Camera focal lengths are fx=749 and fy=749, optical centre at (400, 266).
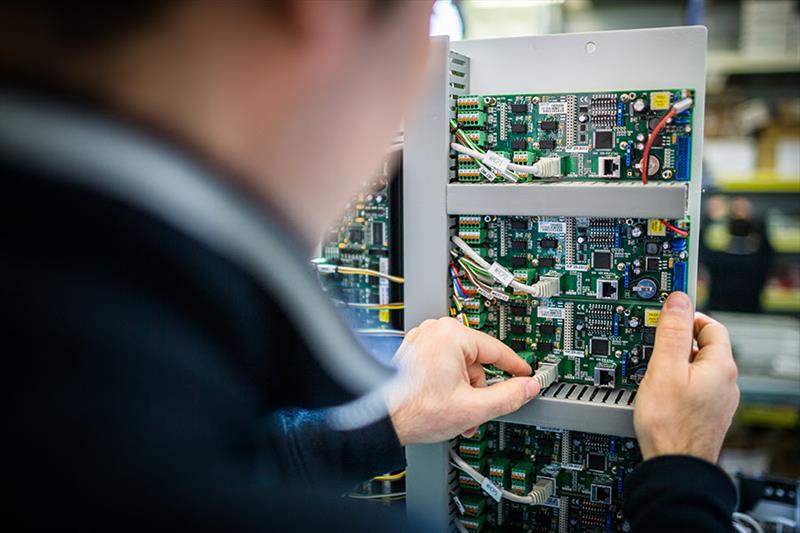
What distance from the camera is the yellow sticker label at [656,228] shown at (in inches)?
53.5

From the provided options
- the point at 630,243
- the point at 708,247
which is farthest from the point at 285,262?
the point at 708,247

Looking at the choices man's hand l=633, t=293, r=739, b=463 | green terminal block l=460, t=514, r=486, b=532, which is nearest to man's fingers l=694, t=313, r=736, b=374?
man's hand l=633, t=293, r=739, b=463

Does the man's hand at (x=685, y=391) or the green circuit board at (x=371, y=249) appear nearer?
the man's hand at (x=685, y=391)

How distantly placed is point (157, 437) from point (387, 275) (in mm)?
1210

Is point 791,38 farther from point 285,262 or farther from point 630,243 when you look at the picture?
point 285,262

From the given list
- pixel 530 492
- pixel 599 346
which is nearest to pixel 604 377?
pixel 599 346

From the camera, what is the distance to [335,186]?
1.70 feet

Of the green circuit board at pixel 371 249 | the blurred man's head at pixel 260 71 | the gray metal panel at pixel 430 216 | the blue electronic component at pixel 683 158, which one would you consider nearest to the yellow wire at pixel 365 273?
the green circuit board at pixel 371 249

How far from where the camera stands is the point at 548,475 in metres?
1.50

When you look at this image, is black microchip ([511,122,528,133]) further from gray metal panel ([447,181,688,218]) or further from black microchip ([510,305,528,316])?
black microchip ([510,305,528,316])

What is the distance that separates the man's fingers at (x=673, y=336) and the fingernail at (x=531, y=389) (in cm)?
20

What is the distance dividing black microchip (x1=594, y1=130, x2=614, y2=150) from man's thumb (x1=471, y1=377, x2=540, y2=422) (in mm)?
452

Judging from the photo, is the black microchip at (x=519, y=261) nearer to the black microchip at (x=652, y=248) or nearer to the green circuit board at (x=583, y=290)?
the green circuit board at (x=583, y=290)

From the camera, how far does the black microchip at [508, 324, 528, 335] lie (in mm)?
1470
